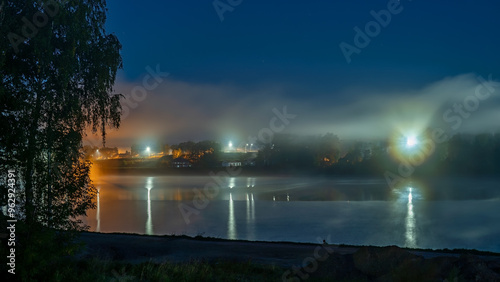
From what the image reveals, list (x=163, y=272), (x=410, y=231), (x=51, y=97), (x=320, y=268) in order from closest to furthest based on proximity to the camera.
Result: (x=163, y=272) → (x=320, y=268) → (x=51, y=97) → (x=410, y=231)

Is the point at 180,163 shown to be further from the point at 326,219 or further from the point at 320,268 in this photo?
the point at 320,268

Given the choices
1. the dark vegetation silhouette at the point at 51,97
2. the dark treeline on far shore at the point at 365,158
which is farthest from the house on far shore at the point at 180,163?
the dark vegetation silhouette at the point at 51,97

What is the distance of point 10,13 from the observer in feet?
47.2

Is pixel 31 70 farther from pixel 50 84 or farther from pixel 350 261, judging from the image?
pixel 350 261

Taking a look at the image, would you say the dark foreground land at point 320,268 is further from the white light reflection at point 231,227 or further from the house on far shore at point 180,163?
the house on far shore at point 180,163

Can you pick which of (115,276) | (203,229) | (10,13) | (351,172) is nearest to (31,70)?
(10,13)

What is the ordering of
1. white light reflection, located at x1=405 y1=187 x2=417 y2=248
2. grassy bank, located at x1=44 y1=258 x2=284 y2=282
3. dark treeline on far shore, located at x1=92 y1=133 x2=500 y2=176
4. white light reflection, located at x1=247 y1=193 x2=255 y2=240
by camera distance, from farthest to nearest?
1. dark treeline on far shore, located at x1=92 y1=133 x2=500 y2=176
2. white light reflection, located at x1=247 y1=193 x2=255 y2=240
3. white light reflection, located at x1=405 y1=187 x2=417 y2=248
4. grassy bank, located at x1=44 y1=258 x2=284 y2=282

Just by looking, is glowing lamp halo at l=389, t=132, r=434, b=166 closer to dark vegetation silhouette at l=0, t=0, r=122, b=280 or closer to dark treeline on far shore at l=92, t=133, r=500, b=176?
dark treeline on far shore at l=92, t=133, r=500, b=176

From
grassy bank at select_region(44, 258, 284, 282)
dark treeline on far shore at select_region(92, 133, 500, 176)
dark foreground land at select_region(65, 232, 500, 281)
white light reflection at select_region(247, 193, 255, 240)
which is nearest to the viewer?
grassy bank at select_region(44, 258, 284, 282)

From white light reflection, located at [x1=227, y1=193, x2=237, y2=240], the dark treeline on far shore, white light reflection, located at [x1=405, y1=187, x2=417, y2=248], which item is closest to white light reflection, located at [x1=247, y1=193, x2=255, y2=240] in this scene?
white light reflection, located at [x1=227, y1=193, x2=237, y2=240]

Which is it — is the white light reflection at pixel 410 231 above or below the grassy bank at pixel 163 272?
below

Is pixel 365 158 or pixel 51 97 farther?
pixel 365 158

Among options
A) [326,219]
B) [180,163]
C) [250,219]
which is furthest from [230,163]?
[326,219]

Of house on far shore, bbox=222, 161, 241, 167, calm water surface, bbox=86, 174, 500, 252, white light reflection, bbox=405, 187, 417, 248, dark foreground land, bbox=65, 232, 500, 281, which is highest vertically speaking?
house on far shore, bbox=222, 161, 241, 167
